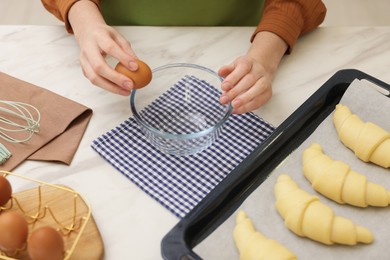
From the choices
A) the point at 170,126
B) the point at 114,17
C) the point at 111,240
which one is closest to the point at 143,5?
the point at 114,17

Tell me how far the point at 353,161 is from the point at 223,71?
0.30 m

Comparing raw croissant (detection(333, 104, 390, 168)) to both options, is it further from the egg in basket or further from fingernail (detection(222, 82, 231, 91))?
the egg in basket

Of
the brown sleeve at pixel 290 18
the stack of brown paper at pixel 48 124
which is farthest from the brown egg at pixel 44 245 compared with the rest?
the brown sleeve at pixel 290 18

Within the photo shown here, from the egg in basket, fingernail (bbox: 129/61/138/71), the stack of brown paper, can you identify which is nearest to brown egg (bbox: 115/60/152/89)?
fingernail (bbox: 129/61/138/71)

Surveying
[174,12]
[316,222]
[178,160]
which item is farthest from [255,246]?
[174,12]

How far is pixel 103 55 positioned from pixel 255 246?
1.65 ft

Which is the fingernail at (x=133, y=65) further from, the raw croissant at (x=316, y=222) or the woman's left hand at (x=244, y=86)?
the raw croissant at (x=316, y=222)

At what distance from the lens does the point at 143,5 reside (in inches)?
50.0

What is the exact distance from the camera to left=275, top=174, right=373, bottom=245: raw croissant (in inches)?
30.4

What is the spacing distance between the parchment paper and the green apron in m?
0.47

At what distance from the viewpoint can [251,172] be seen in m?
0.86

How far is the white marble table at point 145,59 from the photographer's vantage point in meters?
0.89

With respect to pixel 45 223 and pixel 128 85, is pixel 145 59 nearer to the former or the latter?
pixel 128 85

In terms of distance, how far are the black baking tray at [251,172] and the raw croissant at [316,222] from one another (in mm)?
72
